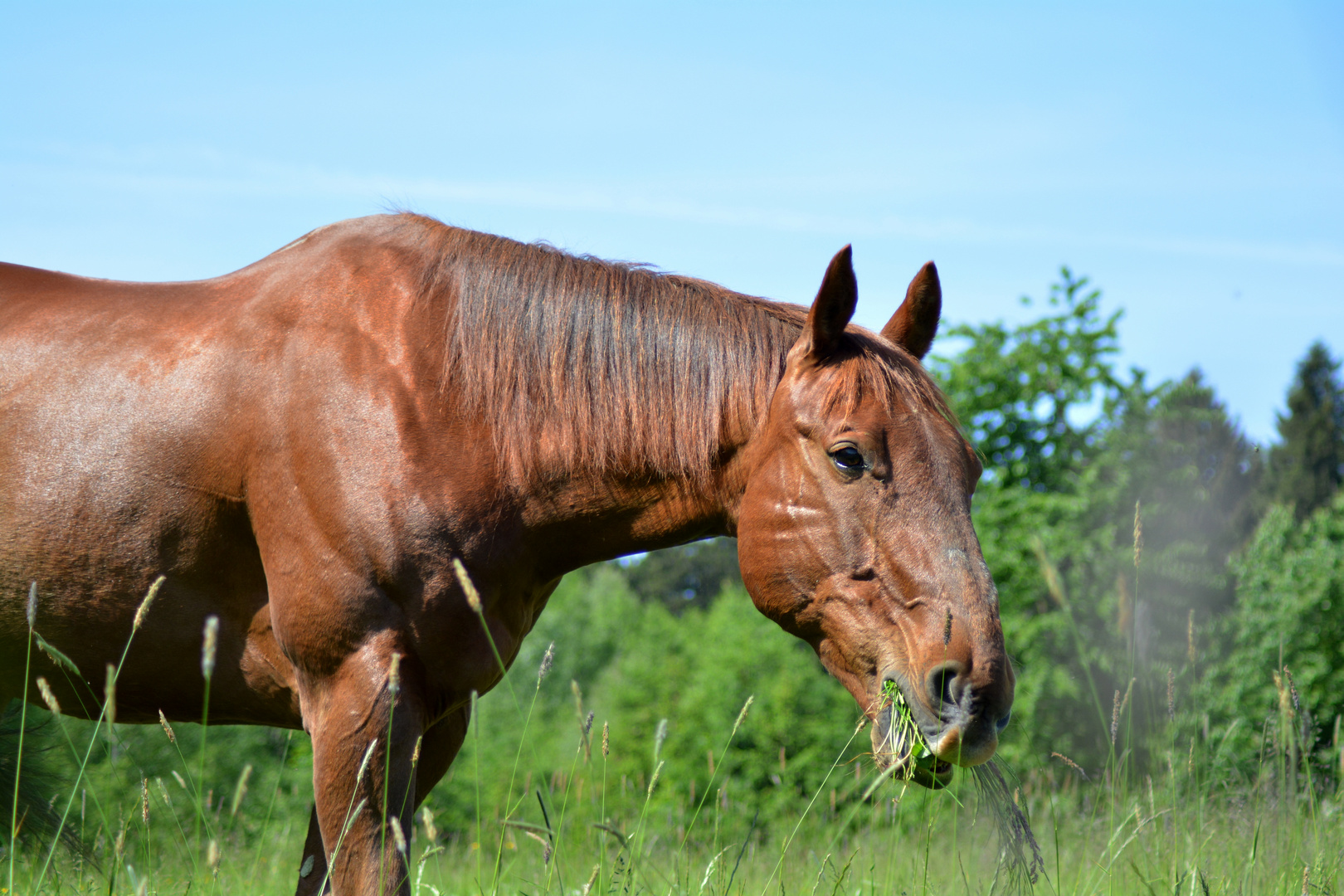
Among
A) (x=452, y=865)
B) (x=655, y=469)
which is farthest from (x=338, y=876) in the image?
(x=452, y=865)

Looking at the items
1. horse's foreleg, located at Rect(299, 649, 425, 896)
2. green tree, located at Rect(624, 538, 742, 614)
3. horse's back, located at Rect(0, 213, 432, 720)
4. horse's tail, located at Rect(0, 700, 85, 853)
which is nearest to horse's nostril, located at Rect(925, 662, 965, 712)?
horse's foreleg, located at Rect(299, 649, 425, 896)

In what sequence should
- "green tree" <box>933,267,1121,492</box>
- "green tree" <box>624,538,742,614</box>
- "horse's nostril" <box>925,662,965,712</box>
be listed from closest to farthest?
"horse's nostril" <box>925,662,965,712</box>
"green tree" <box>933,267,1121,492</box>
"green tree" <box>624,538,742,614</box>

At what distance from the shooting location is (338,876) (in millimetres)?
2520

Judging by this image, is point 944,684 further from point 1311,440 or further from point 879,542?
point 1311,440

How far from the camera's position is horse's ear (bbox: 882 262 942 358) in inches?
119

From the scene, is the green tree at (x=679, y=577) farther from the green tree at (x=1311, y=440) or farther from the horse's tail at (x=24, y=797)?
the horse's tail at (x=24, y=797)

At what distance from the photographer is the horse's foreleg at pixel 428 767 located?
3059 millimetres

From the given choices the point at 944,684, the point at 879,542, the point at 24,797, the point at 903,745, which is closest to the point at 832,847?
the point at 903,745

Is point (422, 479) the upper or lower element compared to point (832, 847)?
upper

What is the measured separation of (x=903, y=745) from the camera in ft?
7.95

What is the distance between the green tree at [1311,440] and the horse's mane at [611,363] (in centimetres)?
4806

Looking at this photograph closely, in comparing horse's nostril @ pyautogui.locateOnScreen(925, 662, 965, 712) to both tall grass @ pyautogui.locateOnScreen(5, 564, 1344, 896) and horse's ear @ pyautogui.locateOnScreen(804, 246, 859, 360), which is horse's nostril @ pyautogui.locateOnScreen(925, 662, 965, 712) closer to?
tall grass @ pyautogui.locateOnScreen(5, 564, 1344, 896)

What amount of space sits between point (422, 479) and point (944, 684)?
5.07 feet

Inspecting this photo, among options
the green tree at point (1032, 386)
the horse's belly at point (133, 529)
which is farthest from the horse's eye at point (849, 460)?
the green tree at point (1032, 386)
